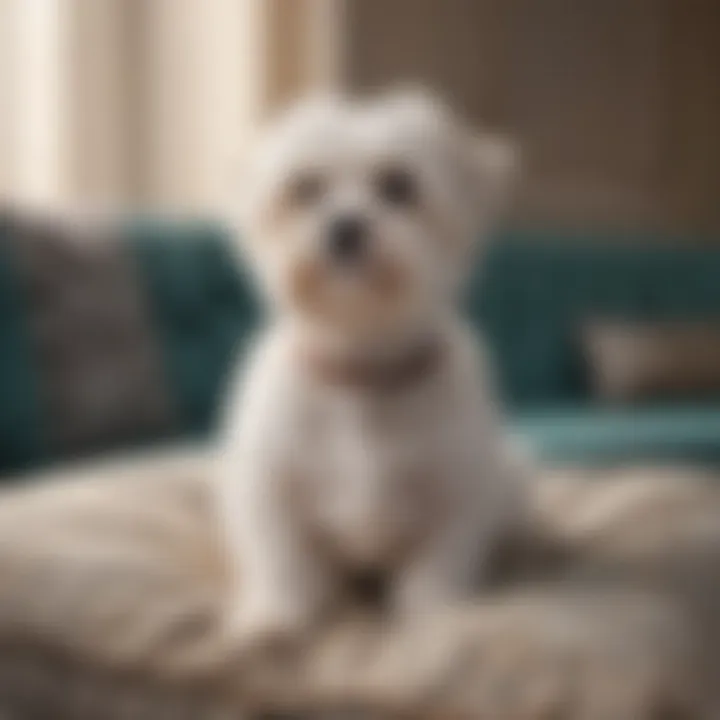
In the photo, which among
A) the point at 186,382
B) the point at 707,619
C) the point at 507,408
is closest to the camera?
the point at 707,619

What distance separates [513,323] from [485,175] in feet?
4.06

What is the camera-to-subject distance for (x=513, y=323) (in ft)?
8.41

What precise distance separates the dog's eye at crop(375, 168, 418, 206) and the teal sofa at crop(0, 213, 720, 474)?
73 centimetres

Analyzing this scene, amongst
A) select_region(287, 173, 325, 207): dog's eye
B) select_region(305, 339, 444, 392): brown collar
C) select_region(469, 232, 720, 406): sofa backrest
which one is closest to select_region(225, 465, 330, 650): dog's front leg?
select_region(305, 339, 444, 392): brown collar

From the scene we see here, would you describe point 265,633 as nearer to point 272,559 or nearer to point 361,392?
point 272,559

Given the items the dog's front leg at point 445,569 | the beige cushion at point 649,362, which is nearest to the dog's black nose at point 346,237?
the dog's front leg at point 445,569

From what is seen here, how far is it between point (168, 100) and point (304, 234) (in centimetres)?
166

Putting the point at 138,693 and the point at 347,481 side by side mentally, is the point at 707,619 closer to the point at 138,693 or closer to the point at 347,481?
the point at 347,481

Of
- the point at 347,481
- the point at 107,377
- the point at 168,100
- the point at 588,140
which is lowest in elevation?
the point at 347,481

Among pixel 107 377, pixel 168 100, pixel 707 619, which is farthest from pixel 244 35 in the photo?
pixel 707 619

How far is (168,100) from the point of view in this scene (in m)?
2.78

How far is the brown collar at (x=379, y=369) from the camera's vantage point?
127 cm

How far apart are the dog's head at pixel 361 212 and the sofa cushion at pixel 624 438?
690 millimetres

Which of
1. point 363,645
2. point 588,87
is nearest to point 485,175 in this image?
point 363,645
